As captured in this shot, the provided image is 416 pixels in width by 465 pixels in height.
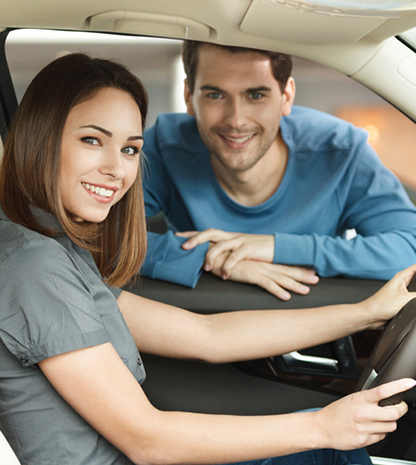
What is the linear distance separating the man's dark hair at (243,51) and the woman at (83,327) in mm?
622

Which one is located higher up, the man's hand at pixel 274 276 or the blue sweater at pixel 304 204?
the blue sweater at pixel 304 204

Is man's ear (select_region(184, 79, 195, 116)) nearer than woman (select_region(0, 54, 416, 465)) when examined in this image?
No

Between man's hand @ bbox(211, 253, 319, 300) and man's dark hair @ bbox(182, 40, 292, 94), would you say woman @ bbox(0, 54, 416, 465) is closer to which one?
man's hand @ bbox(211, 253, 319, 300)

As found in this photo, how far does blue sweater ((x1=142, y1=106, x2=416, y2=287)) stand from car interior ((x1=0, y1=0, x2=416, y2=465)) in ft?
0.24

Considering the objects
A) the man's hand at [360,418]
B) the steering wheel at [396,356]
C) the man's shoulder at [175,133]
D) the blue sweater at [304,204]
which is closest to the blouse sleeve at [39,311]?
the man's hand at [360,418]

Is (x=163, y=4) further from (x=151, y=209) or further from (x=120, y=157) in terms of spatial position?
(x=151, y=209)

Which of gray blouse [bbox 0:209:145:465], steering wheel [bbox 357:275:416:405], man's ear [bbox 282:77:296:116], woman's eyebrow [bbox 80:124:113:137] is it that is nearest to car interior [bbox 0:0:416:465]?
steering wheel [bbox 357:275:416:405]

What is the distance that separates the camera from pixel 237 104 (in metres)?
1.78

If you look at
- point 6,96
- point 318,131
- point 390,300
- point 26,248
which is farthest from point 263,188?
point 26,248

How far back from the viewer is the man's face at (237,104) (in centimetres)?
173

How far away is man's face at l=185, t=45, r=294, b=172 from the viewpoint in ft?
5.68

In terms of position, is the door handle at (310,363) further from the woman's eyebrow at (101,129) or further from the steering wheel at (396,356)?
the woman's eyebrow at (101,129)

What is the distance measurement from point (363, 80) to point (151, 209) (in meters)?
0.91

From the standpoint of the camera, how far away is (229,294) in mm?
1520
